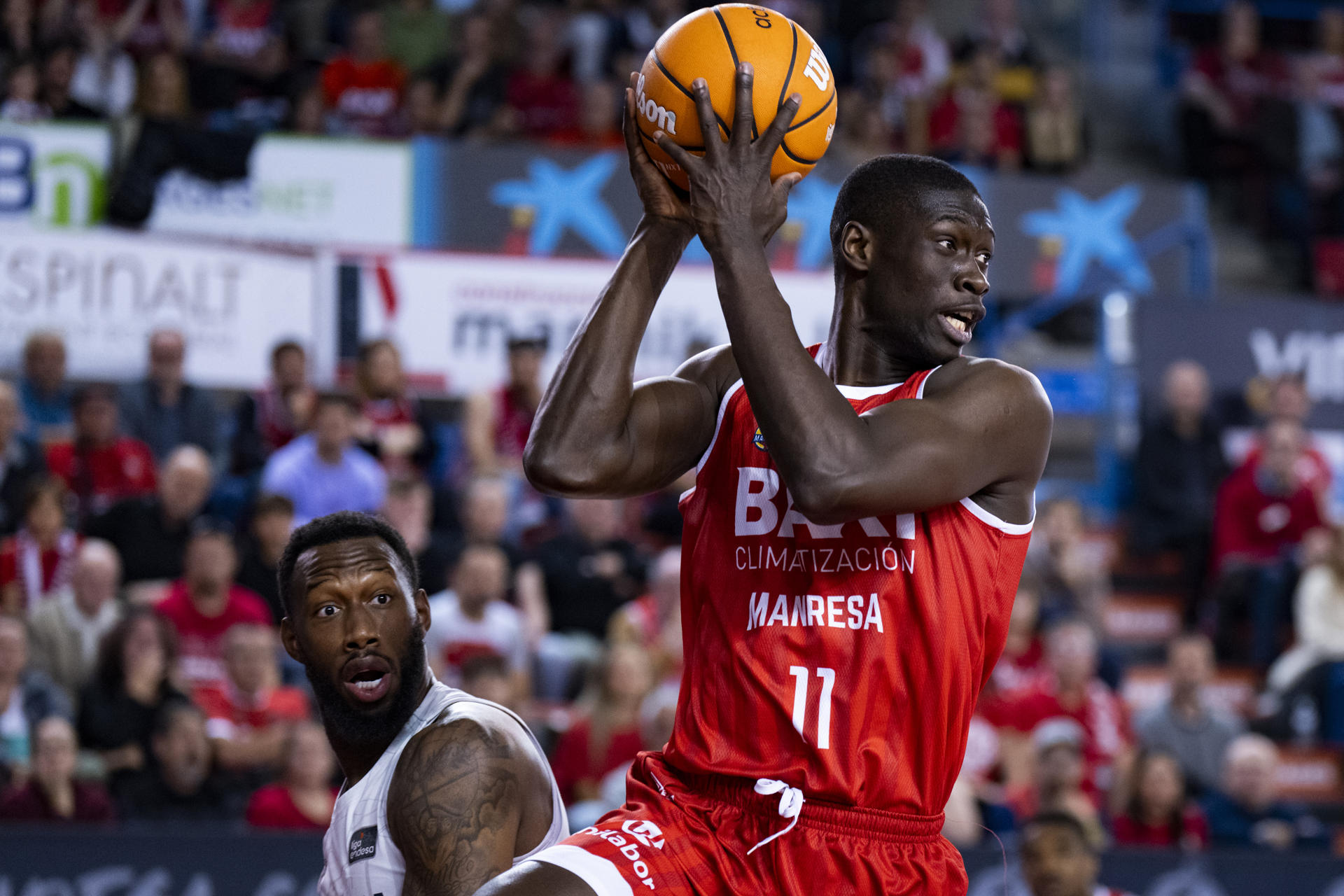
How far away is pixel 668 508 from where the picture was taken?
10695mm

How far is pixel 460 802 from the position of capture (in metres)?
3.65

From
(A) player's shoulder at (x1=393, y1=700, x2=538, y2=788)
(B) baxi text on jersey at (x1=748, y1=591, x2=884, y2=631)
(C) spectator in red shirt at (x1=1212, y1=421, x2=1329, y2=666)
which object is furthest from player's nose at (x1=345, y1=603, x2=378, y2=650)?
(C) spectator in red shirt at (x1=1212, y1=421, x2=1329, y2=666)

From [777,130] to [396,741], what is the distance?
5.57 feet

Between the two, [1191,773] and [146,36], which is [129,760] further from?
[146,36]

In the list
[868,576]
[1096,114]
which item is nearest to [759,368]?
[868,576]

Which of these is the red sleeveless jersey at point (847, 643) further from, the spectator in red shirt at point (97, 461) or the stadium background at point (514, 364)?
the spectator in red shirt at point (97, 461)

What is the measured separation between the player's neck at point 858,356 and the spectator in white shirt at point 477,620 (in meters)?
5.56

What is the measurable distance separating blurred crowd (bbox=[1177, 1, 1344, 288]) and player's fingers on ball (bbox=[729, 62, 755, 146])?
1333cm

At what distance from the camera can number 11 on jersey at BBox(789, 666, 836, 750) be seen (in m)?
3.34

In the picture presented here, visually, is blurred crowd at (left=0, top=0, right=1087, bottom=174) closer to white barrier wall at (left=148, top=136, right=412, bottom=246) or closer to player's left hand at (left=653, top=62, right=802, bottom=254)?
white barrier wall at (left=148, top=136, right=412, bottom=246)

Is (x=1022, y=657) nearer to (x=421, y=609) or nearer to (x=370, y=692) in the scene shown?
(x=421, y=609)

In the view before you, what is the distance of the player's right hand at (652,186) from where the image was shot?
3.59m

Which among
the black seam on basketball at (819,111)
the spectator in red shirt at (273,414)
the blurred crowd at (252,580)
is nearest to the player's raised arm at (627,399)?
the black seam on basketball at (819,111)

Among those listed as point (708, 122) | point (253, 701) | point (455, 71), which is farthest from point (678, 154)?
point (455, 71)
